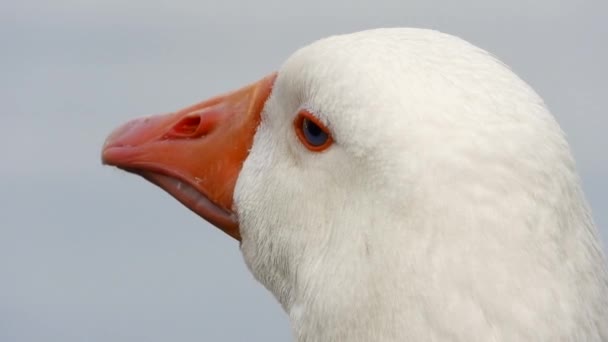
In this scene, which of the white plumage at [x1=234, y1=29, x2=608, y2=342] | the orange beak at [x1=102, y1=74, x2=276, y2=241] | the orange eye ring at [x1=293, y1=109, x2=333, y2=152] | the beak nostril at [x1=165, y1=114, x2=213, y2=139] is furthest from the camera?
the beak nostril at [x1=165, y1=114, x2=213, y2=139]

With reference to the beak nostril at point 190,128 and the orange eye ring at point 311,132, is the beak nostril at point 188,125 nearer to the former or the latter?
the beak nostril at point 190,128

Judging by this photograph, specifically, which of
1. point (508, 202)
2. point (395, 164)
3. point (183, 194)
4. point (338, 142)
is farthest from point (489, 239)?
point (183, 194)

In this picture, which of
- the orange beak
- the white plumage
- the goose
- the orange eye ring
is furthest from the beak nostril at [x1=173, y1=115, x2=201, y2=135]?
the white plumage

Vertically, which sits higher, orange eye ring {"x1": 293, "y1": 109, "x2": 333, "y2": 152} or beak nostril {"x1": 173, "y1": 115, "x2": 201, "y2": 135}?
orange eye ring {"x1": 293, "y1": 109, "x2": 333, "y2": 152}

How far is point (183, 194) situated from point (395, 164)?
1637 mm

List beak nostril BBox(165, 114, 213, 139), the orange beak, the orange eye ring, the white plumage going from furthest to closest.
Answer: beak nostril BBox(165, 114, 213, 139) → the orange beak → the orange eye ring → the white plumage

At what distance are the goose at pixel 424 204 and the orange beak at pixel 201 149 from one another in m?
0.40

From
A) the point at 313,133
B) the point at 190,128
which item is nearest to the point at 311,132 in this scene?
the point at 313,133

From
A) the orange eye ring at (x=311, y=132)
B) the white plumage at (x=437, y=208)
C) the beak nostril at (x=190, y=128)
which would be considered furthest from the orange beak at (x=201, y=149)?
the white plumage at (x=437, y=208)

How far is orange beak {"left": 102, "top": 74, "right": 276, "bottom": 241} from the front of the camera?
6.11m

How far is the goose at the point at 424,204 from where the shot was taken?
454 cm

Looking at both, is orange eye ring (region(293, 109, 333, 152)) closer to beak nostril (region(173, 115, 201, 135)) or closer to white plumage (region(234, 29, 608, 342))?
white plumage (region(234, 29, 608, 342))

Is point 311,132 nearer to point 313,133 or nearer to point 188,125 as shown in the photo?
point 313,133

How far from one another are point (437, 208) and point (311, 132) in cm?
91
